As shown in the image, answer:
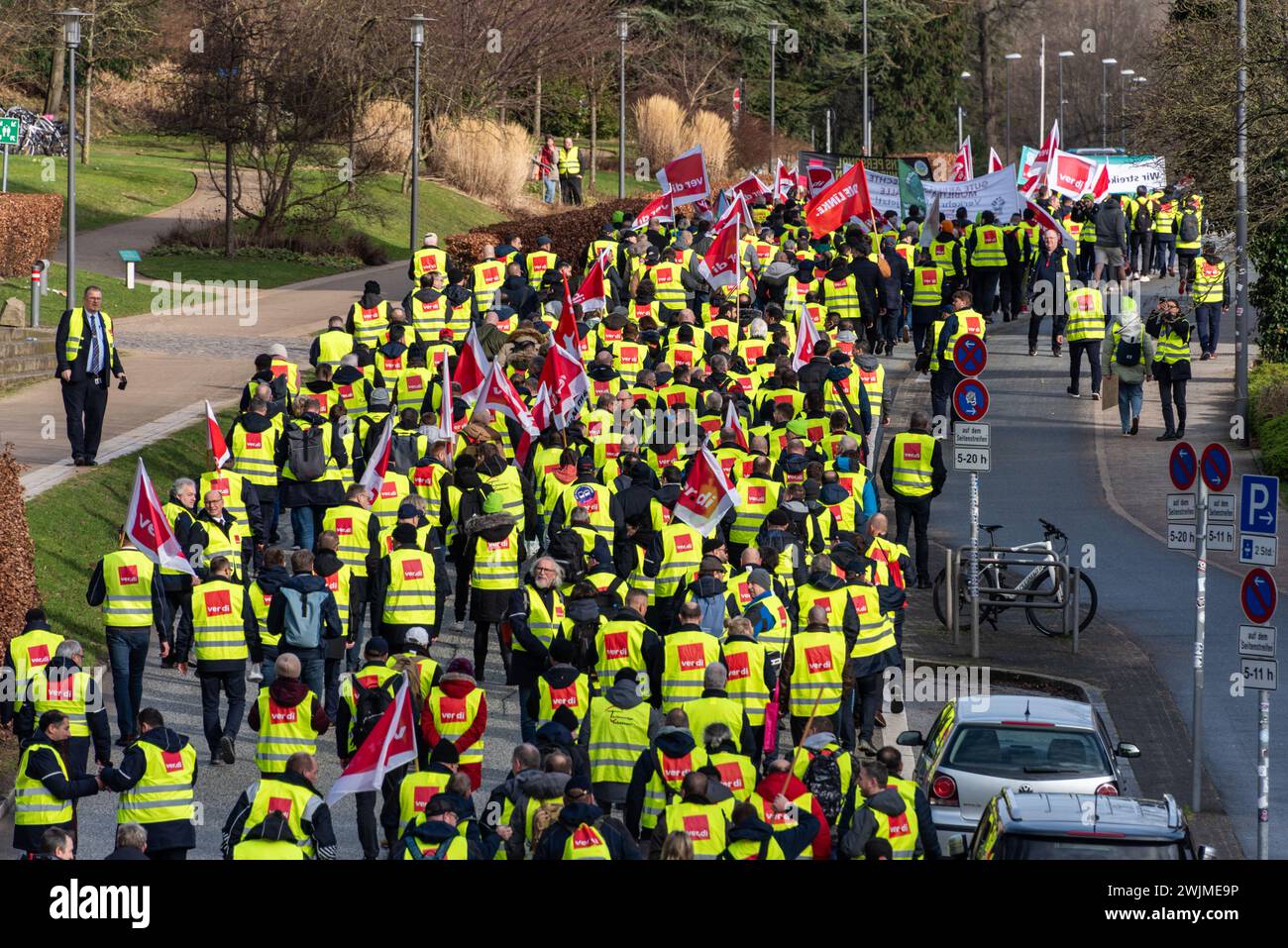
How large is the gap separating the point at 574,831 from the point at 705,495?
22.2 ft

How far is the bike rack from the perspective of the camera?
19.6 meters

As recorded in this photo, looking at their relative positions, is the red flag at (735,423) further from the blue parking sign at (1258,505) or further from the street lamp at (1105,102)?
the street lamp at (1105,102)

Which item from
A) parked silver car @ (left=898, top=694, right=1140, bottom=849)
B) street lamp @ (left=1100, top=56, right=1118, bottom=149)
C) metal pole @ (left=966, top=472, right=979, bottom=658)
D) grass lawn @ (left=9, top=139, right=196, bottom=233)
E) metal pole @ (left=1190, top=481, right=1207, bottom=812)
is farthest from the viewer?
street lamp @ (left=1100, top=56, right=1118, bottom=149)

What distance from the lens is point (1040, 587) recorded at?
2009cm

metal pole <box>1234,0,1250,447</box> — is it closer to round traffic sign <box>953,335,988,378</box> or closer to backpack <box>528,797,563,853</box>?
round traffic sign <box>953,335,988,378</box>

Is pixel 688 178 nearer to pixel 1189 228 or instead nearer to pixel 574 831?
pixel 1189 228

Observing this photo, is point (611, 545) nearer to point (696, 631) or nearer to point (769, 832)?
point (696, 631)

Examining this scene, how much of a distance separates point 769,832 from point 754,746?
2636 millimetres

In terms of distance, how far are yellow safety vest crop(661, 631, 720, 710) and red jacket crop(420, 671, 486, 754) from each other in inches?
53.4

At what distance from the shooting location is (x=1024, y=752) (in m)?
14.1

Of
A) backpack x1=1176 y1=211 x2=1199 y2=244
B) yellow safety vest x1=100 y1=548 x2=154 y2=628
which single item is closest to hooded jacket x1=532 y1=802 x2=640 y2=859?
yellow safety vest x1=100 y1=548 x2=154 y2=628
